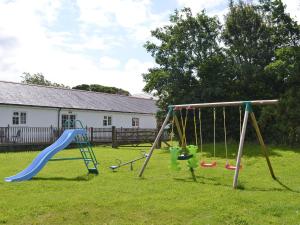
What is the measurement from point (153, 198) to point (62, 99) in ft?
85.7

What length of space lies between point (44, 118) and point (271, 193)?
78.5ft

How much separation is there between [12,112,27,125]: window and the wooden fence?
5.26 feet

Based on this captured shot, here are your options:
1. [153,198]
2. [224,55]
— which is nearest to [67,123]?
[224,55]

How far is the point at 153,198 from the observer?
9.20m

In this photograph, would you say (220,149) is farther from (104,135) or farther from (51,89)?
(51,89)

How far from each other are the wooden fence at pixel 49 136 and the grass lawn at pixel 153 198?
12.5 meters

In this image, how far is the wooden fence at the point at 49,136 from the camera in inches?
1034

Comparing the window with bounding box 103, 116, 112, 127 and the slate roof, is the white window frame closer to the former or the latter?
the slate roof

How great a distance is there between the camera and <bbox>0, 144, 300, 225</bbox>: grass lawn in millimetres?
7559

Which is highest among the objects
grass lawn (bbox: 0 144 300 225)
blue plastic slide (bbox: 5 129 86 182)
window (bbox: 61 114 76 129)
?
window (bbox: 61 114 76 129)

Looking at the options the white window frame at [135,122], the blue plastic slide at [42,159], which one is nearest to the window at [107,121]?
the white window frame at [135,122]

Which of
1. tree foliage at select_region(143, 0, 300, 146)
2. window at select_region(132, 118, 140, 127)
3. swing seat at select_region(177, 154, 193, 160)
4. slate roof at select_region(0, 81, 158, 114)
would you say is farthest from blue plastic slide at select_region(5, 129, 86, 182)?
window at select_region(132, 118, 140, 127)

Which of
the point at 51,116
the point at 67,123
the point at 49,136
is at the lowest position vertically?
the point at 49,136

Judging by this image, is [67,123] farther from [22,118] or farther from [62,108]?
[22,118]
